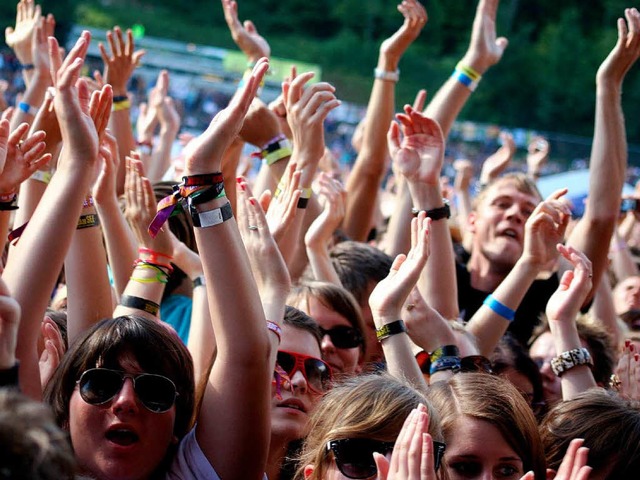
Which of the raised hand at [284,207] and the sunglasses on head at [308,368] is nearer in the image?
the sunglasses on head at [308,368]

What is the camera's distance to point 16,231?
9.48 ft

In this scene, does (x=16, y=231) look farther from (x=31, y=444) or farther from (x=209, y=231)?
(x=31, y=444)

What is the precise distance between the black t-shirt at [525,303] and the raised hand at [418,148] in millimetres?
838

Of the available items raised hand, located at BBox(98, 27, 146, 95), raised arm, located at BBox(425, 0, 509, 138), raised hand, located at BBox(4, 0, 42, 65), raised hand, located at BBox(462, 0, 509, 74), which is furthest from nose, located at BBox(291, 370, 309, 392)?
raised hand, located at BBox(4, 0, 42, 65)

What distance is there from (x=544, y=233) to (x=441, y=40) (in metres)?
37.6

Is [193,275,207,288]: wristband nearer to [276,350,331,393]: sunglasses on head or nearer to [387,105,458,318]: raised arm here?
[276,350,331,393]: sunglasses on head

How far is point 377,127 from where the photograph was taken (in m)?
4.91

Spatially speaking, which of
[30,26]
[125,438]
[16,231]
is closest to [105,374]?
[125,438]

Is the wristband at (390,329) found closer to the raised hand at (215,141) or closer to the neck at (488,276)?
the raised hand at (215,141)

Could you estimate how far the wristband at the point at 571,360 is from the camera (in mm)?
3117

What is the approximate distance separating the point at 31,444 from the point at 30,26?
12.6 ft

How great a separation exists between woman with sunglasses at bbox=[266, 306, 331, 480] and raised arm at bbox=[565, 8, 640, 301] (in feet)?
5.12

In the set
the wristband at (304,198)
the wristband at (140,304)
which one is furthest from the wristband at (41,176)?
the wristband at (304,198)

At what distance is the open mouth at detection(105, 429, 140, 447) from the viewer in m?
2.26
